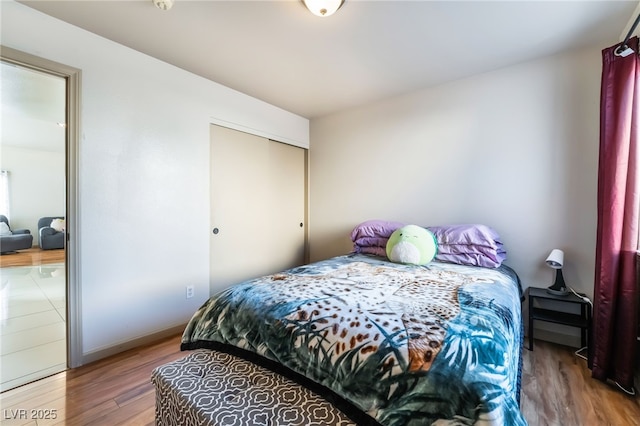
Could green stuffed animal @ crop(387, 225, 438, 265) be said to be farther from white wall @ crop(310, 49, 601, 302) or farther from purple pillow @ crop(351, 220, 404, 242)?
white wall @ crop(310, 49, 601, 302)

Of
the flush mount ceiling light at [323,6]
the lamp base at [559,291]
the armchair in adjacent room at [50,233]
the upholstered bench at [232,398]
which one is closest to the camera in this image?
the upholstered bench at [232,398]

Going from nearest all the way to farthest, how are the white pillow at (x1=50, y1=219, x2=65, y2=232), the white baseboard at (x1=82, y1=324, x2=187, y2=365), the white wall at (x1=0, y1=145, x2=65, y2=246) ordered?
the white baseboard at (x1=82, y1=324, x2=187, y2=365), the white wall at (x1=0, y1=145, x2=65, y2=246), the white pillow at (x1=50, y1=219, x2=65, y2=232)

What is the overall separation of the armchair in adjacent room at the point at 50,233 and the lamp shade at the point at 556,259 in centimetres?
902

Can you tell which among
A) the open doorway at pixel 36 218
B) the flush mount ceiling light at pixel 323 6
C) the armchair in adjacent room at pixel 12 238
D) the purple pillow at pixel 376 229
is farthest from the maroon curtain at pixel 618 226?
the armchair in adjacent room at pixel 12 238

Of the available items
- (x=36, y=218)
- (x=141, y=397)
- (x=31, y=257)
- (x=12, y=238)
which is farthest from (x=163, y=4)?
(x=36, y=218)

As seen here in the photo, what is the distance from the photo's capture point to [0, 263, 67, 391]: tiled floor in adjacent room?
183 centimetres

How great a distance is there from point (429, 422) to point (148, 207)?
2.40 meters

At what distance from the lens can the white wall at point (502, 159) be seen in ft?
6.91

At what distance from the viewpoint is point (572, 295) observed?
2045mm

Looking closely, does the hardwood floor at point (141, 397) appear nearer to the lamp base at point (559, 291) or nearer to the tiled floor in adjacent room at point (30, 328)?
the tiled floor in adjacent room at point (30, 328)

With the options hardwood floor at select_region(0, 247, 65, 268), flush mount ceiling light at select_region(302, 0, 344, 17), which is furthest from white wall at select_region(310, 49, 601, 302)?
hardwood floor at select_region(0, 247, 65, 268)

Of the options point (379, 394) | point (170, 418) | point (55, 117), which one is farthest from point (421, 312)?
point (55, 117)

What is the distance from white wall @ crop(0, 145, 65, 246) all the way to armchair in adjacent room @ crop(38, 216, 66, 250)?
269 millimetres

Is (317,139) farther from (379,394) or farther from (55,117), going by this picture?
(55,117)
